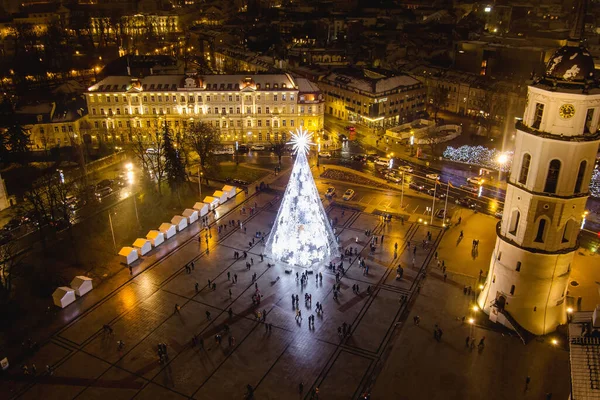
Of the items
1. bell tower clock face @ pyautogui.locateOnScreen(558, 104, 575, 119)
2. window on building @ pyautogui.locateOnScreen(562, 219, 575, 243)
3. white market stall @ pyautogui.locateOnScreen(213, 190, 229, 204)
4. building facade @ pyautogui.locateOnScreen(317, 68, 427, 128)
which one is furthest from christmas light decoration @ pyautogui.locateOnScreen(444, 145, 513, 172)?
bell tower clock face @ pyautogui.locateOnScreen(558, 104, 575, 119)

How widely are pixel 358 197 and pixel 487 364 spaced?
36.0 m

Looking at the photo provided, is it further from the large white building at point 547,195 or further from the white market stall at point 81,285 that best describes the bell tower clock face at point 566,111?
the white market stall at point 81,285

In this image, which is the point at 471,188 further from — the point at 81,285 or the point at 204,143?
the point at 81,285

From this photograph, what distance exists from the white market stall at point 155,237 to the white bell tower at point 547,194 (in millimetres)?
37047

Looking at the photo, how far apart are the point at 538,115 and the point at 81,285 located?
4486 cm

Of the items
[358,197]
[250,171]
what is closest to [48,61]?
→ [250,171]

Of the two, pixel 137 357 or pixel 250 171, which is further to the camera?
pixel 250 171

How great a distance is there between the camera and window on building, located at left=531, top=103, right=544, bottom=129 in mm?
40119

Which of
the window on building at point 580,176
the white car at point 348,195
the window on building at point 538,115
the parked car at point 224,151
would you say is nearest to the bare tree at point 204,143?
the parked car at point 224,151

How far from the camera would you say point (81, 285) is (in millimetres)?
51469

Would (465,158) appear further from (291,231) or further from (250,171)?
(291,231)

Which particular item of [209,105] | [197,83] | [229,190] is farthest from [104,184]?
[197,83]

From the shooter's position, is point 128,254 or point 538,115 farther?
point 128,254

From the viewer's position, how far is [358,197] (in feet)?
244
